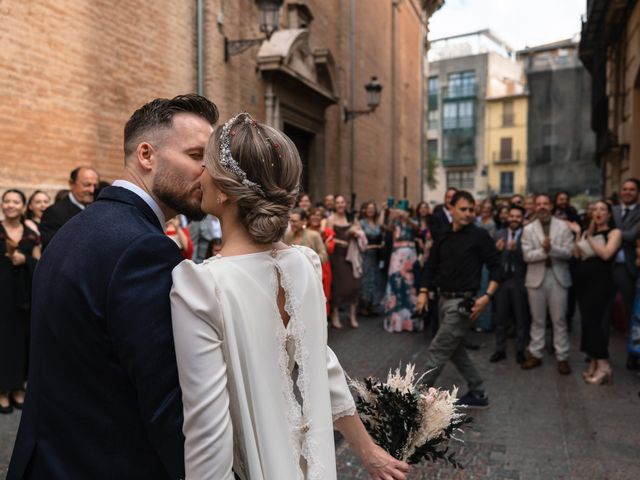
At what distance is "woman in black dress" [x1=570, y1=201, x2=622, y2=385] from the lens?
6.41 m

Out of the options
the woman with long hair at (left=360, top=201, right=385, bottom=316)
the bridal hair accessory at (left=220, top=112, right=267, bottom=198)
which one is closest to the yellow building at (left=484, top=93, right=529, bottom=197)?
the woman with long hair at (left=360, top=201, right=385, bottom=316)

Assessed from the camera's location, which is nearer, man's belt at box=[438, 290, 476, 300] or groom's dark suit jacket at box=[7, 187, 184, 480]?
groom's dark suit jacket at box=[7, 187, 184, 480]

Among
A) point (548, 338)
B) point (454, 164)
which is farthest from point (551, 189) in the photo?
point (548, 338)

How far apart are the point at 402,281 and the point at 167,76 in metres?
5.15

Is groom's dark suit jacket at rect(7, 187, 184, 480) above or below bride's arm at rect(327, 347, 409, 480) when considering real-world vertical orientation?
above

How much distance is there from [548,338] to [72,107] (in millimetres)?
7352

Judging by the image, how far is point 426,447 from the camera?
6.83 feet

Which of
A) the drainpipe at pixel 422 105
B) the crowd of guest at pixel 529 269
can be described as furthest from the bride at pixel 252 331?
the drainpipe at pixel 422 105

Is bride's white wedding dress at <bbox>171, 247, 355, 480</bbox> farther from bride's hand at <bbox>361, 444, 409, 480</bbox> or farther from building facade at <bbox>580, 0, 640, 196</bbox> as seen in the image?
building facade at <bbox>580, 0, 640, 196</bbox>

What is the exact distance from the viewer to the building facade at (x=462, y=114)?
171 feet

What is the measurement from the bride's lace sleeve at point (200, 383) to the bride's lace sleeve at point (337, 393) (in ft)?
1.73

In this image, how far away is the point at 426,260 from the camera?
6.96 metres

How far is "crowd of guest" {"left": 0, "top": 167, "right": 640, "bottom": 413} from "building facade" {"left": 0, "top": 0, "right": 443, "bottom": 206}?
1415 millimetres

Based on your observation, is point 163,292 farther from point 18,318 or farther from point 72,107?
point 72,107
